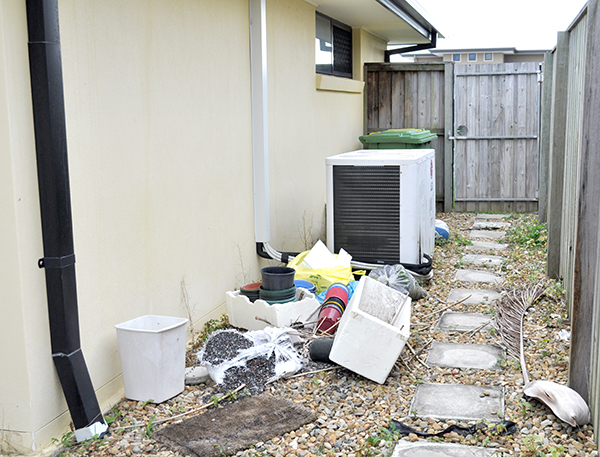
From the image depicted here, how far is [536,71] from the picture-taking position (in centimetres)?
930

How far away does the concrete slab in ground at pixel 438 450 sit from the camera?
8.96 ft

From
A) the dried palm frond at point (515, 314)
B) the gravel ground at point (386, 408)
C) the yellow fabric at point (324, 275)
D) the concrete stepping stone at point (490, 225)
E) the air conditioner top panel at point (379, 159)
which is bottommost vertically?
the gravel ground at point (386, 408)

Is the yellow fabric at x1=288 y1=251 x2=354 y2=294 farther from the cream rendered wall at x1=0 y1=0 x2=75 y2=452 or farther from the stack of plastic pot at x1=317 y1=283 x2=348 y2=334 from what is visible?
the cream rendered wall at x1=0 y1=0 x2=75 y2=452

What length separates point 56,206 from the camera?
2.79 m

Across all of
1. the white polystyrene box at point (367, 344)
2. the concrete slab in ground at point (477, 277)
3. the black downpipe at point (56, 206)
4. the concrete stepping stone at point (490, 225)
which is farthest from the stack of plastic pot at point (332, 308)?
the concrete stepping stone at point (490, 225)

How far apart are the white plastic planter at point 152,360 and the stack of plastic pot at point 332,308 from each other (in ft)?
3.75

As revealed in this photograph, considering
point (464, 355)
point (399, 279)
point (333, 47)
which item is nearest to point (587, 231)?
point (464, 355)

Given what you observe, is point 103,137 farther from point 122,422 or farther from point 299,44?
point 299,44

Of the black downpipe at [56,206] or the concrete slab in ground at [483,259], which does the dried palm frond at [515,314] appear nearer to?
the concrete slab in ground at [483,259]

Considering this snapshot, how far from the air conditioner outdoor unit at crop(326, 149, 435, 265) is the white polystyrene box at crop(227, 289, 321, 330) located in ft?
4.37

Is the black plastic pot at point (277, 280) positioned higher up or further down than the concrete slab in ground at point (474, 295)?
higher up

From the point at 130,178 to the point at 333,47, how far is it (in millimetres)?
5418

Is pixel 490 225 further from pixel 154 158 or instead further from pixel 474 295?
pixel 154 158

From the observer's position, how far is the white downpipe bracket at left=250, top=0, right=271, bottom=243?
5305 millimetres
